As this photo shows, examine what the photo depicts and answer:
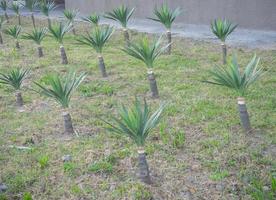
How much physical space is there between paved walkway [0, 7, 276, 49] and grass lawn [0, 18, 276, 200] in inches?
71.6

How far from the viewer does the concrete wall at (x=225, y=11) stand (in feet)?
31.0

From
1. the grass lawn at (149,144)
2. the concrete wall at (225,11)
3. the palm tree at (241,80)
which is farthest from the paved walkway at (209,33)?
the palm tree at (241,80)

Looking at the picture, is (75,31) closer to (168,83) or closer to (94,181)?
(168,83)

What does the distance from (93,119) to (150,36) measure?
17.5 ft

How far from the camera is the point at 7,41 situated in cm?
1010

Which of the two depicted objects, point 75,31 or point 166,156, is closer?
point 166,156

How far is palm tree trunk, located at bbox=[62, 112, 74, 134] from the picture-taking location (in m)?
4.58

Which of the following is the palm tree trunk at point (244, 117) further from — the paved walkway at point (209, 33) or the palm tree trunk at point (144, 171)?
the paved walkway at point (209, 33)

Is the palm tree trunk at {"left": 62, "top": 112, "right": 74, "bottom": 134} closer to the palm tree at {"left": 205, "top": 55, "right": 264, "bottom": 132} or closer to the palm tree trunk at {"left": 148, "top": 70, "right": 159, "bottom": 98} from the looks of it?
the palm tree trunk at {"left": 148, "top": 70, "right": 159, "bottom": 98}

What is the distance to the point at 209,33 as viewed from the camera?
984 centimetres

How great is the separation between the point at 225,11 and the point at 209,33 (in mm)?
818

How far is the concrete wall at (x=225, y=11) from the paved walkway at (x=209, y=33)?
0.68ft

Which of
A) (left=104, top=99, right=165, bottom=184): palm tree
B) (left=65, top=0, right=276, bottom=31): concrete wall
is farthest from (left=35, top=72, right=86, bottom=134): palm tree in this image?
(left=65, top=0, right=276, bottom=31): concrete wall

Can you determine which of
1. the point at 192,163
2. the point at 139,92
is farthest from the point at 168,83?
the point at 192,163
